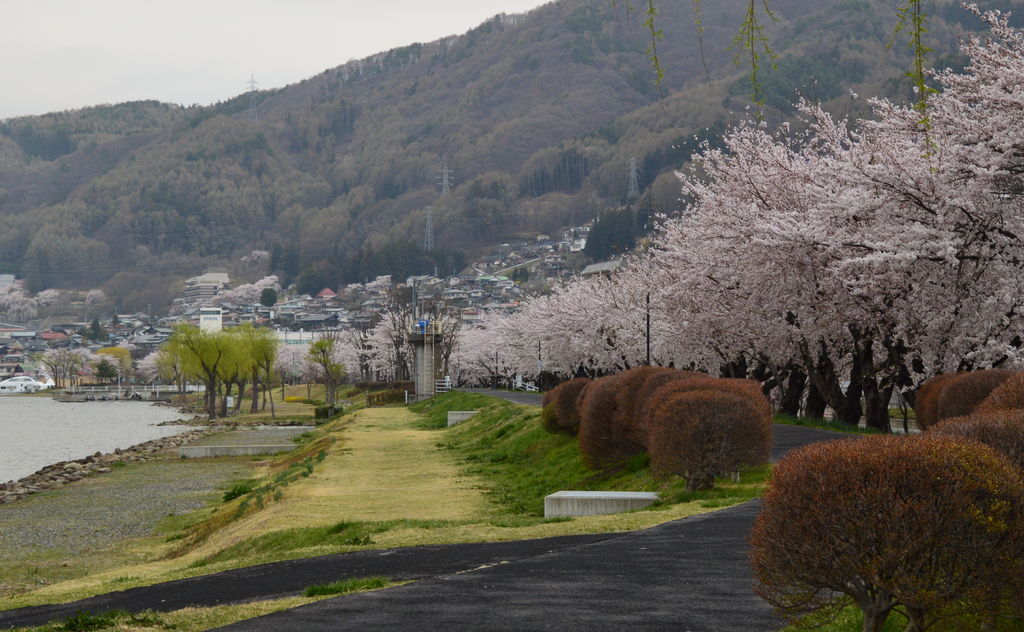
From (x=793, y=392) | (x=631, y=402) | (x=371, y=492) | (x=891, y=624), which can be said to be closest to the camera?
(x=891, y=624)

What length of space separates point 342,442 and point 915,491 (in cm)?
4140

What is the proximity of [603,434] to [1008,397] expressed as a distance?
15.4 meters

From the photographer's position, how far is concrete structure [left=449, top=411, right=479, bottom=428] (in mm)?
57938

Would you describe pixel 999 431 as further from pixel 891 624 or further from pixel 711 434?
pixel 711 434

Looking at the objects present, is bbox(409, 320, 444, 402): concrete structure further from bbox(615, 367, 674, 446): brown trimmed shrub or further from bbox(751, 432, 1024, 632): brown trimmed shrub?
bbox(751, 432, 1024, 632): brown trimmed shrub

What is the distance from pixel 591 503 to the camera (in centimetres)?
1978

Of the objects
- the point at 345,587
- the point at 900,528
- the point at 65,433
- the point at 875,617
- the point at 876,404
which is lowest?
the point at 65,433

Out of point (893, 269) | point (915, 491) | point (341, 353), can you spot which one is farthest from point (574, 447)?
point (341, 353)

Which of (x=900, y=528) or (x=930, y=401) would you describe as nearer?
(x=900, y=528)

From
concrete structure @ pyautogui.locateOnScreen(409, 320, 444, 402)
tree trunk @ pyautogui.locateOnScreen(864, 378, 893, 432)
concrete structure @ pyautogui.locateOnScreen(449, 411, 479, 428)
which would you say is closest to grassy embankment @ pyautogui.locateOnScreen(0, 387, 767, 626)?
concrete structure @ pyautogui.locateOnScreen(449, 411, 479, 428)

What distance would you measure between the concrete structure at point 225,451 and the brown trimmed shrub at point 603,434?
112 ft

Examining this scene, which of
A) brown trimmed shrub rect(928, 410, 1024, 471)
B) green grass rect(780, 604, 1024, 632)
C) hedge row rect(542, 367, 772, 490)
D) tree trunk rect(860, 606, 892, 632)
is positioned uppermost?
Result: brown trimmed shrub rect(928, 410, 1024, 471)

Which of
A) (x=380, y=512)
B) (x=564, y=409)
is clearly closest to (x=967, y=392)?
(x=380, y=512)

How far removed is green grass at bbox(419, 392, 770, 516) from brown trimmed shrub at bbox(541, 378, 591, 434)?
1.05 feet
